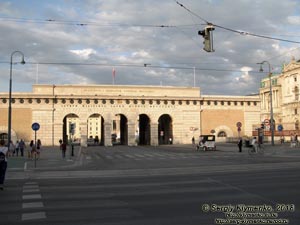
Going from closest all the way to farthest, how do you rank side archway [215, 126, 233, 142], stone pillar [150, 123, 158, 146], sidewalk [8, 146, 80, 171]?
sidewalk [8, 146, 80, 171]
stone pillar [150, 123, 158, 146]
side archway [215, 126, 233, 142]

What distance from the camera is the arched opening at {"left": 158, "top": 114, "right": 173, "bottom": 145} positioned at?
7954 centimetres

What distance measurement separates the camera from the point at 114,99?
74.7m

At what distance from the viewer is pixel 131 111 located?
2975 inches

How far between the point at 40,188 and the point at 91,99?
Result: 59.4m

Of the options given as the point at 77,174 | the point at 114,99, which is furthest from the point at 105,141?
the point at 77,174

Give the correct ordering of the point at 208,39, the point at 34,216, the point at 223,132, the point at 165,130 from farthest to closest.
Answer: the point at 165,130 → the point at 223,132 → the point at 208,39 → the point at 34,216

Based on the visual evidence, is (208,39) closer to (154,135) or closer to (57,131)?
(57,131)

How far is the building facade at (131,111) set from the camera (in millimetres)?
70250

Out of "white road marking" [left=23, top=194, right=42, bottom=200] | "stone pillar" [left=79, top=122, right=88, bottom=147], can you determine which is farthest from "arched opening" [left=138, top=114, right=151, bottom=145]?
"white road marking" [left=23, top=194, right=42, bottom=200]

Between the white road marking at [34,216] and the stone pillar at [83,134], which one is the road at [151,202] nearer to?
the white road marking at [34,216]

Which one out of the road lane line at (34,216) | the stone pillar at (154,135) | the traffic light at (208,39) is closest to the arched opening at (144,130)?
the stone pillar at (154,135)

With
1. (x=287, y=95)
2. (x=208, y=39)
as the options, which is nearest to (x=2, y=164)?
(x=208, y=39)

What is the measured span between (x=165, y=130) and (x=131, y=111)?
12250 mm

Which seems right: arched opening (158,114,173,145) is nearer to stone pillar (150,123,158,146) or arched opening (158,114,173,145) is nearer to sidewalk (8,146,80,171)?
stone pillar (150,123,158,146)
